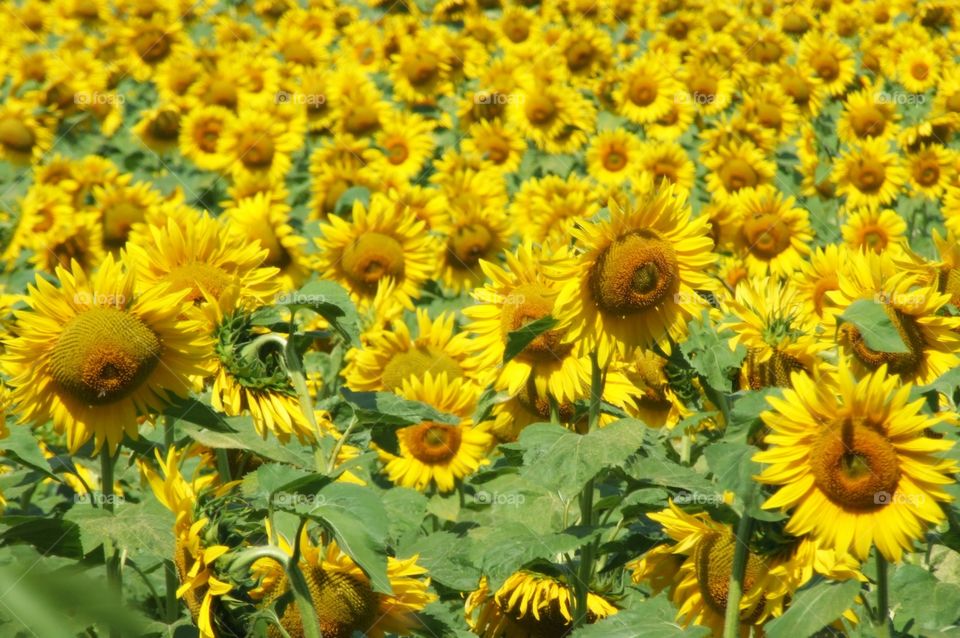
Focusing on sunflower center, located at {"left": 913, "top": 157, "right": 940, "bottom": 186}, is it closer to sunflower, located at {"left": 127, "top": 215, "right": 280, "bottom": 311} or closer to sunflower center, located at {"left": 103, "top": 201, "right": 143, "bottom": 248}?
sunflower center, located at {"left": 103, "top": 201, "right": 143, "bottom": 248}

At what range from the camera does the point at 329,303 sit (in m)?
2.64

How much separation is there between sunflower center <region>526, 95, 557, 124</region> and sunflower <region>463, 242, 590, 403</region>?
224 inches

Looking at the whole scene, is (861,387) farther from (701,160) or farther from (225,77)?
(225,77)

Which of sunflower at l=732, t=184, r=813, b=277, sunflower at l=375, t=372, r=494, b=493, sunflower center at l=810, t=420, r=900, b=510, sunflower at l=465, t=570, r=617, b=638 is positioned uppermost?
sunflower center at l=810, t=420, r=900, b=510

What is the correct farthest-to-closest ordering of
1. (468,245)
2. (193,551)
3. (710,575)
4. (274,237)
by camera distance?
Result: (468,245) < (274,237) < (710,575) < (193,551)

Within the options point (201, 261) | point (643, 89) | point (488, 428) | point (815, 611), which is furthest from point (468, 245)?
point (815, 611)

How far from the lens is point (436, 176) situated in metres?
7.73

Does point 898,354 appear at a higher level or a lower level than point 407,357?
higher

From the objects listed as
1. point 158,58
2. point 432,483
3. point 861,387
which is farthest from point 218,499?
point 158,58

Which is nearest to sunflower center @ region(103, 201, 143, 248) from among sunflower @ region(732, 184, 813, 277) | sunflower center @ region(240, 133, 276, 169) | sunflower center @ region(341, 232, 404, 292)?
sunflower center @ region(240, 133, 276, 169)

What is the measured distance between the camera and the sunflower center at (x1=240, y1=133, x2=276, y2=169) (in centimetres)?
864

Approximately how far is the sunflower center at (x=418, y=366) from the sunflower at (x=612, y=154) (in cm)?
400

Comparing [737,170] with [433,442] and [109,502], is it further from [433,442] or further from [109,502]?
[109,502]

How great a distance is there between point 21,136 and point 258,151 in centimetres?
253
